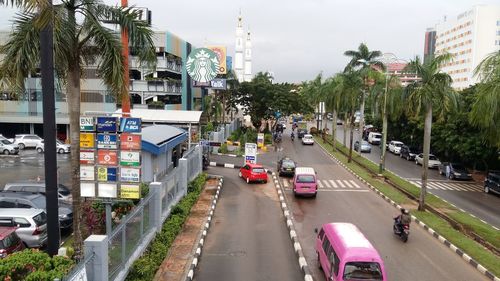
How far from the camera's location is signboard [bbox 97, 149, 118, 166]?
13672 millimetres

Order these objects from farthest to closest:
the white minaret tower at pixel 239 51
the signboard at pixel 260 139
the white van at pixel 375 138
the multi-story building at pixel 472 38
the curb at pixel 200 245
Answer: the white minaret tower at pixel 239 51
the multi-story building at pixel 472 38
the white van at pixel 375 138
the signboard at pixel 260 139
the curb at pixel 200 245

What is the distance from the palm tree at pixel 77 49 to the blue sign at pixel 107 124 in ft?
3.98

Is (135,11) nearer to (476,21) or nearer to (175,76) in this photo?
(175,76)

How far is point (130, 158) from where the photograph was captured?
14117mm

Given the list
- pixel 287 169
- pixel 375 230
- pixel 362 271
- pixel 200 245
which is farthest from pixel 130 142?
pixel 287 169

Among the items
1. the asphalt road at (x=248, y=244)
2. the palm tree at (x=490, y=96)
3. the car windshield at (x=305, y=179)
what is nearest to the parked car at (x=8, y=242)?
the asphalt road at (x=248, y=244)

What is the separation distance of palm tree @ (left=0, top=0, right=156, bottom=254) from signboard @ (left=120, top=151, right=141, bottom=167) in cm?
165

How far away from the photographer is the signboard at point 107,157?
44.9 feet

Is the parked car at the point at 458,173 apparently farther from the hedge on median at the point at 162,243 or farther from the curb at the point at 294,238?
the hedge on median at the point at 162,243

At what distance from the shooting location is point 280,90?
6762cm

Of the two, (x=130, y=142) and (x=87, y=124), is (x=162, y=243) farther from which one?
(x=87, y=124)

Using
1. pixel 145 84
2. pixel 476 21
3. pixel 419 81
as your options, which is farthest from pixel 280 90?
pixel 476 21

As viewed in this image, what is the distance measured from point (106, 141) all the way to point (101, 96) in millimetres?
41500

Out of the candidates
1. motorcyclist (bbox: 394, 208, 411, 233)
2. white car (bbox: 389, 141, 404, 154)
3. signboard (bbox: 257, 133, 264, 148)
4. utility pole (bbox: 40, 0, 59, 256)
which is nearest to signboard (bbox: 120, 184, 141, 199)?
utility pole (bbox: 40, 0, 59, 256)
